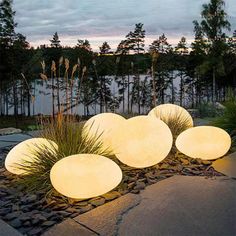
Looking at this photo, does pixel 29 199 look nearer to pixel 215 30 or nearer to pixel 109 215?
pixel 109 215

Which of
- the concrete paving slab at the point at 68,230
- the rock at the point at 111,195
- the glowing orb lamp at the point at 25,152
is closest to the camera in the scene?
the concrete paving slab at the point at 68,230

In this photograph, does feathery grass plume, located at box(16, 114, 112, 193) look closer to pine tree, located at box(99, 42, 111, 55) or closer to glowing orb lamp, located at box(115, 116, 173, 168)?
glowing orb lamp, located at box(115, 116, 173, 168)

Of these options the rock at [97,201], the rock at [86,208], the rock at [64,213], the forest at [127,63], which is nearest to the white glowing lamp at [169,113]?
the rock at [97,201]

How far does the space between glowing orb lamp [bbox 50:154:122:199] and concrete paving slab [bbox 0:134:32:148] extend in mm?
2247

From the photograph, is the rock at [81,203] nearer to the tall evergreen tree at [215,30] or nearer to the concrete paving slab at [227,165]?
the concrete paving slab at [227,165]

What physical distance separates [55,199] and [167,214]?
2.64ft

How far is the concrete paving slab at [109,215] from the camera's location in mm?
1964

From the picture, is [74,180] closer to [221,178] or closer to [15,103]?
[221,178]

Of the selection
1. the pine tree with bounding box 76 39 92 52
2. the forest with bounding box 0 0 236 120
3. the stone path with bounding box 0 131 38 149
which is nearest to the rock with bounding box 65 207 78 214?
the stone path with bounding box 0 131 38 149

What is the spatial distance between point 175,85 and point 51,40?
266 inches

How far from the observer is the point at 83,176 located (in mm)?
2256

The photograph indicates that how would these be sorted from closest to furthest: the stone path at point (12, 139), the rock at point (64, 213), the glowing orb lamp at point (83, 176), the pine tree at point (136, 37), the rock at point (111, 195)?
the rock at point (64, 213) < the glowing orb lamp at point (83, 176) < the rock at point (111, 195) < the stone path at point (12, 139) < the pine tree at point (136, 37)

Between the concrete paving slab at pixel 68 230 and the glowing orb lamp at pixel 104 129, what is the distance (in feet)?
3.18

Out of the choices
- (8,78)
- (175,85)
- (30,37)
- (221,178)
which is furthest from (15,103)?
(221,178)
